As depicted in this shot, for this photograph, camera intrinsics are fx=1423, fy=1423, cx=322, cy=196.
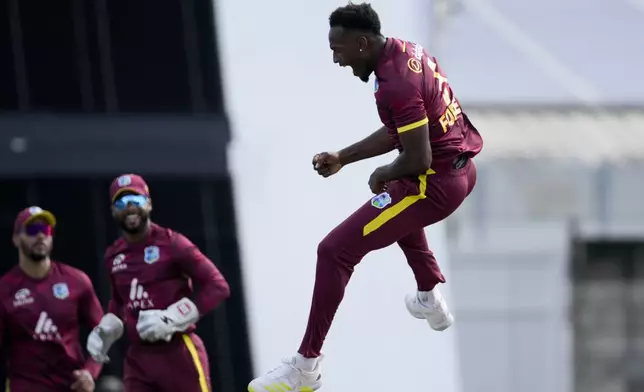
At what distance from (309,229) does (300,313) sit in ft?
1.86

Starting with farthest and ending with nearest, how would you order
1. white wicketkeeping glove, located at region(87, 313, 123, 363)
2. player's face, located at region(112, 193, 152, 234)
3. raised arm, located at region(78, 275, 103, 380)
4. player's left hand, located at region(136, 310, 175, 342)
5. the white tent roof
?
the white tent roof, raised arm, located at region(78, 275, 103, 380), white wicketkeeping glove, located at region(87, 313, 123, 363), player's face, located at region(112, 193, 152, 234), player's left hand, located at region(136, 310, 175, 342)

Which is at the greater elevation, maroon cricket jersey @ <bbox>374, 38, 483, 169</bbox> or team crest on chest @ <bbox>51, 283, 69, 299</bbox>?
maroon cricket jersey @ <bbox>374, 38, 483, 169</bbox>

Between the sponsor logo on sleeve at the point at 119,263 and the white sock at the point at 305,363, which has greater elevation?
the sponsor logo on sleeve at the point at 119,263

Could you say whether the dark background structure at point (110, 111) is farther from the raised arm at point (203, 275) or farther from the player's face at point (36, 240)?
the raised arm at point (203, 275)

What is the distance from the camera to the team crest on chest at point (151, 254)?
6.05 metres

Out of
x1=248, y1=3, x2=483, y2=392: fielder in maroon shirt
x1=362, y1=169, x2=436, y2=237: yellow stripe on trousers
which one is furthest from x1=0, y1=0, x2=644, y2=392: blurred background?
x1=362, y1=169, x2=436, y2=237: yellow stripe on trousers

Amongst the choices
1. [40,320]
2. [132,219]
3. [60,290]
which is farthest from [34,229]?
[132,219]

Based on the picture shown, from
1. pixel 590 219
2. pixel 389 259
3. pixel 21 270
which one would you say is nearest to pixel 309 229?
pixel 389 259

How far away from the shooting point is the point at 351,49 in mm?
4965

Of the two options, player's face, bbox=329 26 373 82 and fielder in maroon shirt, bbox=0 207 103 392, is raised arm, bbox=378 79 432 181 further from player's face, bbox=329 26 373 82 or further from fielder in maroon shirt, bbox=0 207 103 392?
fielder in maroon shirt, bbox=0 207 103 392

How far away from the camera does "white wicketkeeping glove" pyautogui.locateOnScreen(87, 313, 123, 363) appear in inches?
243

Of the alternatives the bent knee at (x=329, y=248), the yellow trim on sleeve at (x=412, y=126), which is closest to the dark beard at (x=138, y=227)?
the bent knee at (x=329, y=248)

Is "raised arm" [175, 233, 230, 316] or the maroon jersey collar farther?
"raised arm" [175, 233, 230, 316]

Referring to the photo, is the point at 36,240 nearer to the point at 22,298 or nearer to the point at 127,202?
the point at 22,298
